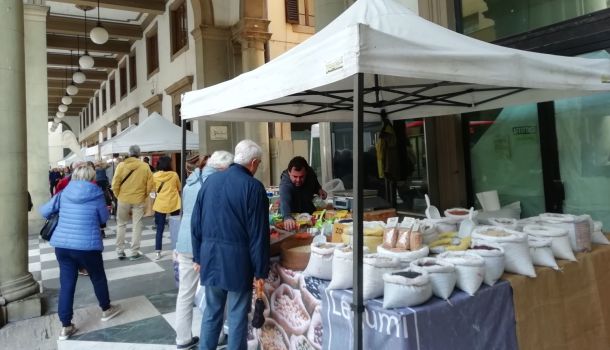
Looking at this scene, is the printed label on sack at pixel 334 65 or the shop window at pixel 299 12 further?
the shop window at pixel 299 12

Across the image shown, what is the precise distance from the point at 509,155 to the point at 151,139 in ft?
23.6

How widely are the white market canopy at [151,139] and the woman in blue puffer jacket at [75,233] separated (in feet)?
16.9

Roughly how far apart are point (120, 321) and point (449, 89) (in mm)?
3925

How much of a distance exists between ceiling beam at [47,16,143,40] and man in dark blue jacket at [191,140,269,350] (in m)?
16.6

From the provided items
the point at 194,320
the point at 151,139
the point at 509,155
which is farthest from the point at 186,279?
the point at 151,139

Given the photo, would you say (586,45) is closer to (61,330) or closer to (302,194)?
(302,194)

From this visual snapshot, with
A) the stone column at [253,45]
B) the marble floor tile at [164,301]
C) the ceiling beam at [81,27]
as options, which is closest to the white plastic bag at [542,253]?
the marble floor tile at [164,301]

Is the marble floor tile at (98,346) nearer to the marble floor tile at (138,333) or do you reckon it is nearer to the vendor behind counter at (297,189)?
the marble floor tile at (138,333)

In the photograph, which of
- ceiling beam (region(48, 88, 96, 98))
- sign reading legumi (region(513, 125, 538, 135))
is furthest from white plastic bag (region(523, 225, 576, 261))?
ceiling beam (region(48, 88, 96, 98))

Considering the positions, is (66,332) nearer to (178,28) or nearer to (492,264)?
(492,264)

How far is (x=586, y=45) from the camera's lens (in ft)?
13.4

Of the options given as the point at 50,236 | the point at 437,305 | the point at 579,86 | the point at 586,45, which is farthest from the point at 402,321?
the point at 586,45

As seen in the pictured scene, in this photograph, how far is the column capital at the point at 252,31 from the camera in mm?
10023

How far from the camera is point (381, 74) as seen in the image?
215 centimetres
